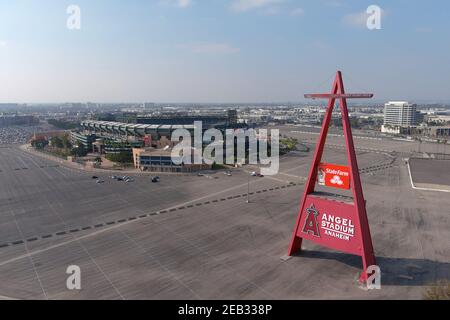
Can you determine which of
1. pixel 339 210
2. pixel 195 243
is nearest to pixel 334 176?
pixel 339 210

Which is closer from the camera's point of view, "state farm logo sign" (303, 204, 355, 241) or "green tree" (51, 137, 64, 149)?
"state farm logo sign" (303, 204, 355, 241)

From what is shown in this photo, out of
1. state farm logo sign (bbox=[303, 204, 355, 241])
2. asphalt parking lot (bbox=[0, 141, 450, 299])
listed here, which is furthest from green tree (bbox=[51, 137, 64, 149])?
state farm logo sign (bbox=[303, 204, 355, 241])

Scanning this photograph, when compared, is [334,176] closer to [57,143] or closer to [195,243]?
[195,243]

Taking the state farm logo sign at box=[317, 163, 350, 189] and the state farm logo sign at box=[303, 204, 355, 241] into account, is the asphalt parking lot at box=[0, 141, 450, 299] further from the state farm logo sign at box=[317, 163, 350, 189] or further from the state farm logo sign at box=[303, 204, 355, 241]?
the state farm logo sign at box=[317, 163, 350, 189]
